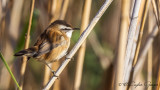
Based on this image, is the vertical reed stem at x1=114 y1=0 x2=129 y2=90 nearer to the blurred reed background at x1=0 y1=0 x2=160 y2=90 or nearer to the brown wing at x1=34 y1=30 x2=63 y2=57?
the blurred reed background at x1=0 y1=0 x2=160 y2=90

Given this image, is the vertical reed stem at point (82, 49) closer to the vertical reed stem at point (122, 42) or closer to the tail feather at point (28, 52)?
the vertical reed stem at point (122, 42)

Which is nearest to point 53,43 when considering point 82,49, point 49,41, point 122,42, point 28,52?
point 49,41

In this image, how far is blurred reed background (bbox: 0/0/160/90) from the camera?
198cm

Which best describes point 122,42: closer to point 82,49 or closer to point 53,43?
point 82,49

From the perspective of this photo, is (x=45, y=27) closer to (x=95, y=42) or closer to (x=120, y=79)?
(x=95, y=42)

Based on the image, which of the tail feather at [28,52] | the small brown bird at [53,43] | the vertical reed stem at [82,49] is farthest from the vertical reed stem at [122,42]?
the small brown bird at [53,43]

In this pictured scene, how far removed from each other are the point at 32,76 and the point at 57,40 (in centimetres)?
80

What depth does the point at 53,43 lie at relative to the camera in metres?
2.78

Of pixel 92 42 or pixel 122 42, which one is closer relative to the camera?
pixel 122 42

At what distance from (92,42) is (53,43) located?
73cm

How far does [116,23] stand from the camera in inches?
135

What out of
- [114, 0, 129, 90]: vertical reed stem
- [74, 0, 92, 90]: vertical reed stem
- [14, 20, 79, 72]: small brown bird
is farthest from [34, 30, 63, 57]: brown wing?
[114, 0, 129, 90]: vertical reed stem

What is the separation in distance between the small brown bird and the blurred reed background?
0.34ft

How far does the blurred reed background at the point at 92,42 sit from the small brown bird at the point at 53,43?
0.10 meters
